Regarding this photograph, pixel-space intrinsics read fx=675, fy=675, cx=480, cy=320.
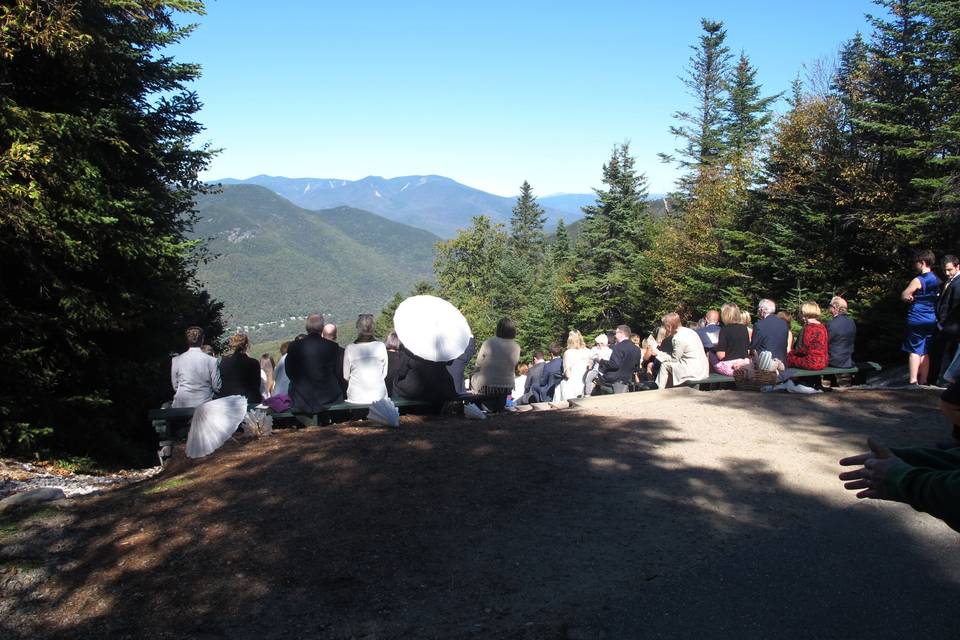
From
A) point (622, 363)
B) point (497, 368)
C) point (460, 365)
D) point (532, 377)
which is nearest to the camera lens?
point (460, 365)

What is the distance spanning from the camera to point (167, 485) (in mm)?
6250

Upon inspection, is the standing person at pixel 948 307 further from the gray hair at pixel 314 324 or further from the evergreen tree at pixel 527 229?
the evergreen tree at pixel 527 229

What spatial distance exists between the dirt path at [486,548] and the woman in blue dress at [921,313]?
3.34m

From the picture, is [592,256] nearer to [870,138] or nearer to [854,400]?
[870,138]

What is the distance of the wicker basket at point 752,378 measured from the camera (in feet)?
33.9

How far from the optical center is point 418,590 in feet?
13.2

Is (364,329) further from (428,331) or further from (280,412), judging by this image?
(280,412)

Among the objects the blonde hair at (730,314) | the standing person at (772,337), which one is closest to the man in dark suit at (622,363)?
the blonde hair at (730,314)

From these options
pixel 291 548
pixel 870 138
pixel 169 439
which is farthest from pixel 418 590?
pixel 870 138

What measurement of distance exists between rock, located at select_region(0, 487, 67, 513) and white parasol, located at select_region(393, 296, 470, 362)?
413cm

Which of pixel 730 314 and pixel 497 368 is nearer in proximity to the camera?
pixel 497 368

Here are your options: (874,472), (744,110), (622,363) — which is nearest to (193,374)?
(622,363)

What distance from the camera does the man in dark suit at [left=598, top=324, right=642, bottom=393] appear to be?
11.7m

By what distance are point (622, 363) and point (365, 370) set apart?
483 cm
